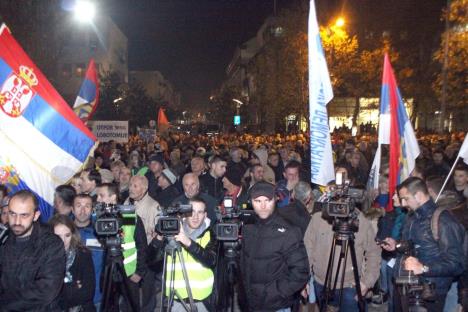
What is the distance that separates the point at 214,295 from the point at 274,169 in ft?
22.9

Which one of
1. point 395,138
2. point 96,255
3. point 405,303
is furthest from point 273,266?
point 395,138

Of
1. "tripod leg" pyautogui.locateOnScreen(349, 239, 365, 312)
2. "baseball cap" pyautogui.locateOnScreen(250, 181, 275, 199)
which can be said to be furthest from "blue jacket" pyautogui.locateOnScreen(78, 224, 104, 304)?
"tripod leg" pyautogui.locateOnScreen(349, 239, 365, 312)

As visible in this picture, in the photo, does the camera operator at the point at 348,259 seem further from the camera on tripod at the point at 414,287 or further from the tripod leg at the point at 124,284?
the tripod leg at the point at 124,284

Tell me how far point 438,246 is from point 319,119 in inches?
78.7

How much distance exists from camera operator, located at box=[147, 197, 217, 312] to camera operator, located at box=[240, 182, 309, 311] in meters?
0.37

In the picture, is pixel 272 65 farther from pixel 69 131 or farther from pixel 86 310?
pixel 86 310

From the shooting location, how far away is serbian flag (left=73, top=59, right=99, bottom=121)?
32.5 feet

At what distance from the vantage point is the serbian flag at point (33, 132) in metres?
5.71

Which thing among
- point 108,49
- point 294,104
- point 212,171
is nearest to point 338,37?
point 294,104

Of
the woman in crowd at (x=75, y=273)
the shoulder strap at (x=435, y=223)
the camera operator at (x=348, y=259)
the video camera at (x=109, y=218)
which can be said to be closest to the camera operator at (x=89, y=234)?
the woman in crowd at (x=75, y=273)

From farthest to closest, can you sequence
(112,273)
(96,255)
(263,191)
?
(96,255) → (263,191) → (112,273)

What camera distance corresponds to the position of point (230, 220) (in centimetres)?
427

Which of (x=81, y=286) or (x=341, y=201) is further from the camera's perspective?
(x=341, y=201)

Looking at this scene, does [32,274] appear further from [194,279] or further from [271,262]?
[271,262]
